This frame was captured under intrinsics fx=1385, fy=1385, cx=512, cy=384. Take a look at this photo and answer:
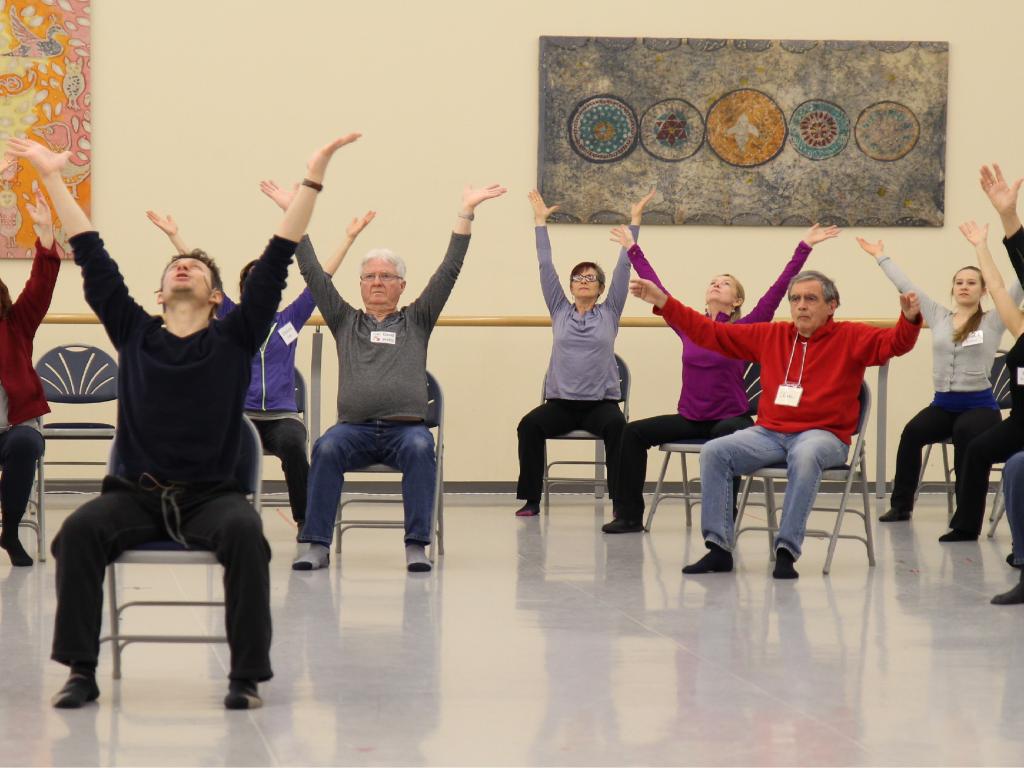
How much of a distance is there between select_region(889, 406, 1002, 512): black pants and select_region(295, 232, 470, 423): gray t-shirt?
2.51m

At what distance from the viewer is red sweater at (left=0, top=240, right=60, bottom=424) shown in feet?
16.6

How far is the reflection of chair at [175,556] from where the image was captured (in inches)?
125

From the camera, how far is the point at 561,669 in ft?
11.5

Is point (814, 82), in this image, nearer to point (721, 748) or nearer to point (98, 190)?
point (98, 190)

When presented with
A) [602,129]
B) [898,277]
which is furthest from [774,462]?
[602,129]

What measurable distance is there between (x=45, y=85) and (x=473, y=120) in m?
2.32

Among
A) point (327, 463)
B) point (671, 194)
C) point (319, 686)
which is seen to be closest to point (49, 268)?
point (327, 463)

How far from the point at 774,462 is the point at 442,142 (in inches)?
135

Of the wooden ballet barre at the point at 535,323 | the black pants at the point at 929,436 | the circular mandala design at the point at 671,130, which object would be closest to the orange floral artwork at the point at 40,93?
the wooden ballet barre at the point at 535,323

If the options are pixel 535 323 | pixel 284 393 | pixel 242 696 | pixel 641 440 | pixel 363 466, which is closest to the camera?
pixel 242 696

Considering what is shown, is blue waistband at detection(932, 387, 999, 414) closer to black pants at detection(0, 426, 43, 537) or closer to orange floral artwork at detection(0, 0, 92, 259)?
black pants at detection(0, 426, 43, 537)

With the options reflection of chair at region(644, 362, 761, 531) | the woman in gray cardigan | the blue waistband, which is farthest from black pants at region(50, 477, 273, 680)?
the blue waistband

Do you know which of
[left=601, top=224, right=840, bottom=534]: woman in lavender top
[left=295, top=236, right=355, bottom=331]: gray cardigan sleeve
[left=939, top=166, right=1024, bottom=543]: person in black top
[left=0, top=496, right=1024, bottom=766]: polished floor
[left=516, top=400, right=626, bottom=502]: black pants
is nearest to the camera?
[left=0, top=496, right=1024, bottom=766]: polished floor

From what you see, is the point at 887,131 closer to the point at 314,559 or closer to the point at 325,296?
the point at 325,296
